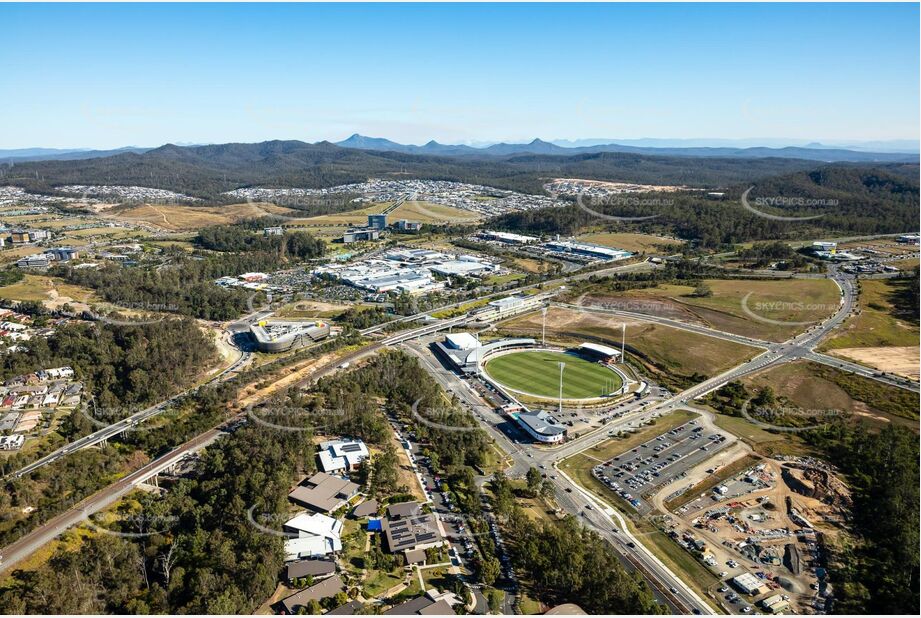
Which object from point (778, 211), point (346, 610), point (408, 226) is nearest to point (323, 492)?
point (346, 610)

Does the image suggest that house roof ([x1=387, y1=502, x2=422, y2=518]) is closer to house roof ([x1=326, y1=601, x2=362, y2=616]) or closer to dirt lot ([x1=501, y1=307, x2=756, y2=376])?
house roof ([x1=326, y1=601, x2=362, y2=616])

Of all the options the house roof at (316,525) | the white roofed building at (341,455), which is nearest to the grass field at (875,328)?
the white roofed building at (341,455)

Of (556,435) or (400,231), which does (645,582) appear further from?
(400,231)

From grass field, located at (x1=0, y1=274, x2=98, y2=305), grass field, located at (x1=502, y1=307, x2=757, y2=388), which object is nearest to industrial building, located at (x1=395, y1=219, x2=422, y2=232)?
grass field, located at (x1=502, y1=307, x2=757, y2=388)

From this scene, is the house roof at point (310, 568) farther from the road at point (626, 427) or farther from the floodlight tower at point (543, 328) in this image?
the floodlight tower at point (543, 328)

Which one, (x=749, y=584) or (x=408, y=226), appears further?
(x=408, y=226)

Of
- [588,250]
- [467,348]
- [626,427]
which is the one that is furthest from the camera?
[588,250]

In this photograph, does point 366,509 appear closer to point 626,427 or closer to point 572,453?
point 572,453
